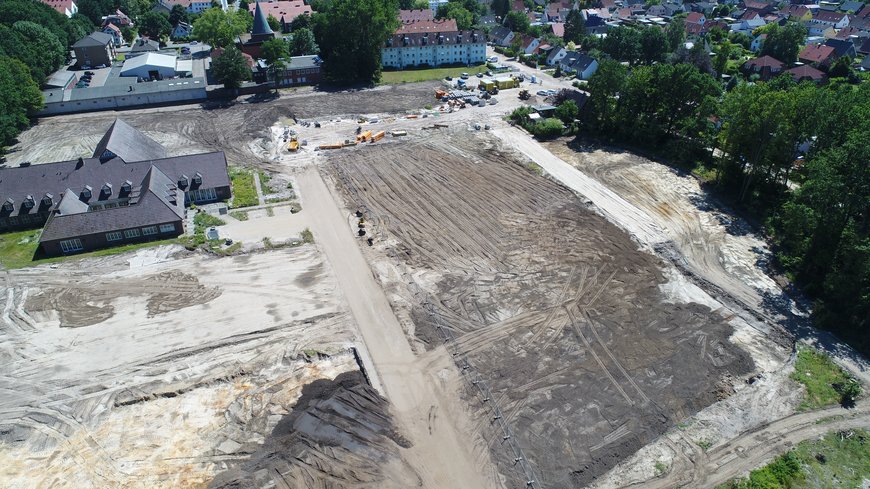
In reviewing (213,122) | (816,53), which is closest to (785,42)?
(816,53)

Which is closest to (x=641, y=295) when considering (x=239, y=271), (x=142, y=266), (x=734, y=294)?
(x=734, y=294)

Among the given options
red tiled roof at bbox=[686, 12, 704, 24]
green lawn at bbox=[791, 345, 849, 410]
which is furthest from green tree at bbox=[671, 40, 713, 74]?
green lawn at bbox=[791, 345, 849, 410]

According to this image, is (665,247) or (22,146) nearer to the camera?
(665,247)

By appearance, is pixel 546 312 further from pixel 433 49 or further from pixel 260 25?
pixel 260 25

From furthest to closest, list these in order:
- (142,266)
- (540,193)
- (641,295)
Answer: (540,193) → (142,266) → (641,295)

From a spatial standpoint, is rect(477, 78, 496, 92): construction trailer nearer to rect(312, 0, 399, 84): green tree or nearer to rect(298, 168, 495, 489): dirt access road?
rect(312, 0, 399, 84): green tree

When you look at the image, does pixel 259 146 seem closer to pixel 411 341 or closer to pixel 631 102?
pixel 411 341
